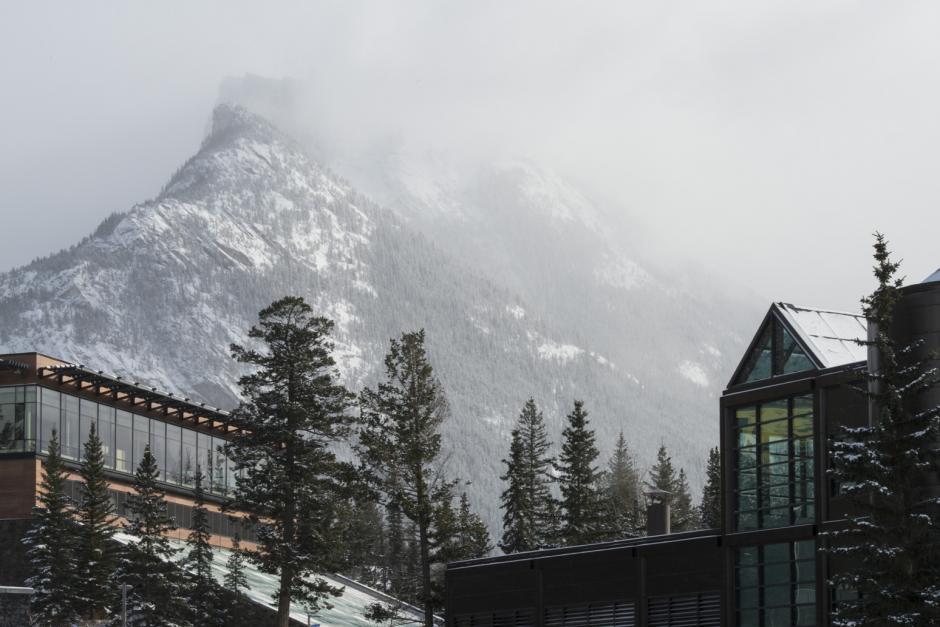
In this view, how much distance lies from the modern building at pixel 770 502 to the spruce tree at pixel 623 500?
121 ft

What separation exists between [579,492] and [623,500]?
145 feet

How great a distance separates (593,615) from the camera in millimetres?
57406

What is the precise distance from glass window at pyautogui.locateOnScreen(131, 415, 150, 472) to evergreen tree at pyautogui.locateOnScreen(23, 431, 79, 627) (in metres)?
20.1

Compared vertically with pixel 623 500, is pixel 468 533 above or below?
below

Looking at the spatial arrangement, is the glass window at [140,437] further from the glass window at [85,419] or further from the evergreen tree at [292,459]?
the evergreen tree at [292,459]

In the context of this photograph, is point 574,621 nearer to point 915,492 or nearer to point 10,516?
point 915,492

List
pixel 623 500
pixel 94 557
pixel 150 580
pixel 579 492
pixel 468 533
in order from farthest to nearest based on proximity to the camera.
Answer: pixel 623 500 < pixel 579 492 < pixel 94 557 < pixel 150 580 < pixel 468 533

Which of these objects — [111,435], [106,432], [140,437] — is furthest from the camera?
[140,437]

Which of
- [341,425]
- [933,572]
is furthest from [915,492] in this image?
[341,425]

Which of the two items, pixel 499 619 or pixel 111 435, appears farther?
pixel 111 435

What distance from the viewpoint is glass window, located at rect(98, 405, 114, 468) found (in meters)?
98.7

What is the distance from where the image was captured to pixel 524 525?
336 ft

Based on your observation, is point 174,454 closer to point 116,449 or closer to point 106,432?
point 116,449

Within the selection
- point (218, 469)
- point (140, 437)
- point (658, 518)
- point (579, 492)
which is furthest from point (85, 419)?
point (658, 518)
